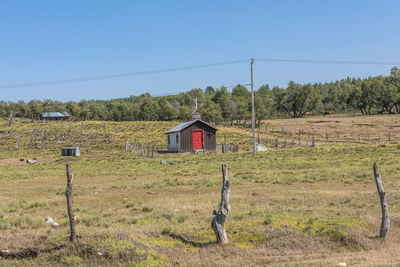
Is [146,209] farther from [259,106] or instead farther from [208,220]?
[259,106]

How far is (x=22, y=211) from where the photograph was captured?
15102mm

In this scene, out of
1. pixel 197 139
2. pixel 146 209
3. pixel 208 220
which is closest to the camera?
pixel 208 220

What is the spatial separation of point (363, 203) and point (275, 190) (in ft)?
16.5

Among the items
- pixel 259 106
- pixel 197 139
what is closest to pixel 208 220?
pixel 197 139

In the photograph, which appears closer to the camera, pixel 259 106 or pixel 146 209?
pixel 146 209

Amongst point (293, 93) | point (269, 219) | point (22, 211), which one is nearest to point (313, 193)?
point (269, 219)

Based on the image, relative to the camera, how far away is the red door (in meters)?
50.0

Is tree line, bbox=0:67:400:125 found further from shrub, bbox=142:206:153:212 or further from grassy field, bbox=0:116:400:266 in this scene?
shrub, bbox=142:206:153:212

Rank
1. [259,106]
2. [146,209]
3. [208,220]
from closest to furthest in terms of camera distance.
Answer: [208,220]
[146,209]
[259,106]

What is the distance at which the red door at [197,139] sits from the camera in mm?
50031

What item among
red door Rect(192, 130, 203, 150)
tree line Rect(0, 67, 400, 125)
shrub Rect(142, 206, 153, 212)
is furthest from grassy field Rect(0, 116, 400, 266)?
tree line Rect(0, 67, 400, 125)

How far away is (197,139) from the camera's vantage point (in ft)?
165

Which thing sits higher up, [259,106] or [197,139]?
[259,106]

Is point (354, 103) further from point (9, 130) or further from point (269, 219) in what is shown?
point (269, 219)
